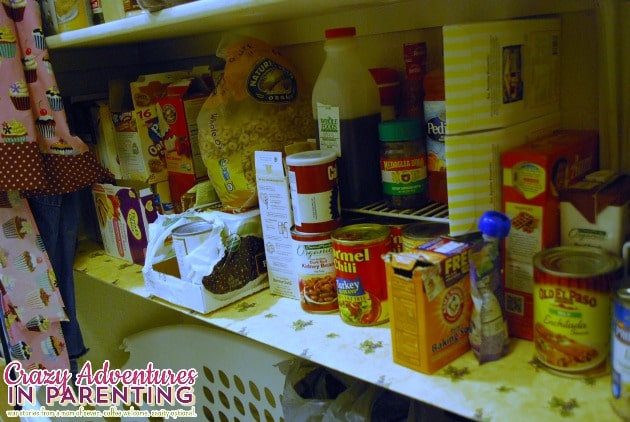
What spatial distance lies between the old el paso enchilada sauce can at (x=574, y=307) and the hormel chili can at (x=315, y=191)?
345 millimetres

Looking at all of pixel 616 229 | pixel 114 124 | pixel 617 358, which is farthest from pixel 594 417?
pixel 114 124

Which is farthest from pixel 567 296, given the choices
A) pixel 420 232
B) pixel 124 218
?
pixel 124 218

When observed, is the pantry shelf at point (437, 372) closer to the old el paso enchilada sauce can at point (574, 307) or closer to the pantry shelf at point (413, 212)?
the old el paso enchilada sauce can at point (574, 307)

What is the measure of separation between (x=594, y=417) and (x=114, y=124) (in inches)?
45.1

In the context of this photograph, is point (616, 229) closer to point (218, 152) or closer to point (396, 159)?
point (396, 159)

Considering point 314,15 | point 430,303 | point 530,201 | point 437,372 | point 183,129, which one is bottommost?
point 437,372

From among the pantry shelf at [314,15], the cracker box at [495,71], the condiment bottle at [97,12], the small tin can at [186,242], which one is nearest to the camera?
the cracker box at [495,71]

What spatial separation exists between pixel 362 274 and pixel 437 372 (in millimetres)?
190

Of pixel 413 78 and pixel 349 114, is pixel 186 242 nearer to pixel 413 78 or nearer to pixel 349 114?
pixel 349 114

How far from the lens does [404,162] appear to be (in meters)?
0.92

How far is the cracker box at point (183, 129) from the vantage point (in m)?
1.24

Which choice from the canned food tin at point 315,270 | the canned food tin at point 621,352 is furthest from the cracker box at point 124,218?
the canned food tin at point 621,352

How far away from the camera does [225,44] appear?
45.8 inches

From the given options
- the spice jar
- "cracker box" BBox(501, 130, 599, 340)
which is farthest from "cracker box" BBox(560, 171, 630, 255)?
the spice jar
